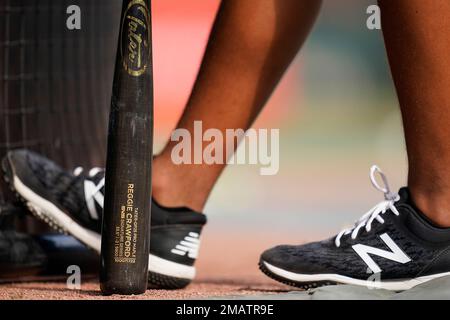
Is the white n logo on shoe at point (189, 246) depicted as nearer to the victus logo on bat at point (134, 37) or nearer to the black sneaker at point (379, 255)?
the black sneaker at point (379, 255)

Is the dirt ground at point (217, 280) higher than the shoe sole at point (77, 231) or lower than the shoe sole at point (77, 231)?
lower

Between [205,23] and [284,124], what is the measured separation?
3.21 feet

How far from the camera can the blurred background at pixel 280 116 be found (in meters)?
2.71

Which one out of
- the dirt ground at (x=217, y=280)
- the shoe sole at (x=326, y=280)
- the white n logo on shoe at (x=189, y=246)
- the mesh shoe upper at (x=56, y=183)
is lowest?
the dirt ground at (x=217, y=280)

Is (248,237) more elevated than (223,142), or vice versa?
(223,142)

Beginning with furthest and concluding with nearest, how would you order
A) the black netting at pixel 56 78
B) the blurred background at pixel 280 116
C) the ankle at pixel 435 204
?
the blurred background at pixel 280 116 < the black netting at pixel 56 78 < the ankle at pixel 435 204

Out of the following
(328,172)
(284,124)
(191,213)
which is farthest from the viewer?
(284,124)

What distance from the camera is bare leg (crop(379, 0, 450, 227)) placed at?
1.68 m

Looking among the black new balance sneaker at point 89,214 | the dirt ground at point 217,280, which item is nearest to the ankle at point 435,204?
the dirt ground at point 217,280

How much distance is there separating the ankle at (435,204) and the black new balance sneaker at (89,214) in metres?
0.51

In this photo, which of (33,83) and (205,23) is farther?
(205,23)
